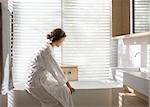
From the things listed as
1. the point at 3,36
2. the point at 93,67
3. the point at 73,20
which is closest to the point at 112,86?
the point at 93,67

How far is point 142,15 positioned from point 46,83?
160cm

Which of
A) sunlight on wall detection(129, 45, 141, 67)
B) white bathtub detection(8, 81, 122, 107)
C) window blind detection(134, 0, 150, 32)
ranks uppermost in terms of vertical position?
window blind detection(134, 0, 150, 32)

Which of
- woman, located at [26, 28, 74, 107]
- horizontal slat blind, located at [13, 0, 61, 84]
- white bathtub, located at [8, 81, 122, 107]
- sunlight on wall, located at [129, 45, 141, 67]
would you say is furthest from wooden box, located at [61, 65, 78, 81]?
woman, located at [26, 28, 74, 107]

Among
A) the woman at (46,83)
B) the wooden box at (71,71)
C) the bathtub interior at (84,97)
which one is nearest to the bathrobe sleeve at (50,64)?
the woman at (46,83)

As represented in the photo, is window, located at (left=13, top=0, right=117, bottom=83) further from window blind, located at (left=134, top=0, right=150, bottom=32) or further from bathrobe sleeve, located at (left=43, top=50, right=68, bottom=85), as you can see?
bathrobe sleeve, located at (left=43, top=50, right=68, bottom=85)

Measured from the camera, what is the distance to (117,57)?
4.80m

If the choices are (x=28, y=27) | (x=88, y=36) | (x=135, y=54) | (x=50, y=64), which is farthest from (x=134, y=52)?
(x=28, y=27)

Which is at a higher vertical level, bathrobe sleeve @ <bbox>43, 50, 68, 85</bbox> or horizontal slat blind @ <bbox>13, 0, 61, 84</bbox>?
horizontal slat blind @ <bbox>13, 0, 61, 84</bbox>

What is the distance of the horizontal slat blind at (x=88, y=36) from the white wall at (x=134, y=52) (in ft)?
0.91

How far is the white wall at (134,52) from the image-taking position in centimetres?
365

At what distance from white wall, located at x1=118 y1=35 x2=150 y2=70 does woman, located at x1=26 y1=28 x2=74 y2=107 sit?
1.13 m

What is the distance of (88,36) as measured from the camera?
471cm

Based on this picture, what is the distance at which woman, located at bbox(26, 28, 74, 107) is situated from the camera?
3332 millimetres

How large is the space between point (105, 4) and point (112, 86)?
1.59 metres
